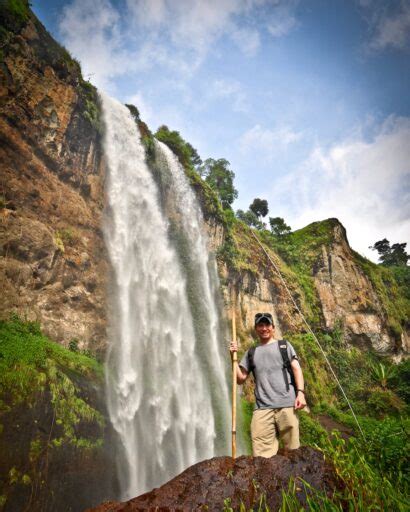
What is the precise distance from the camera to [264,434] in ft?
10.6

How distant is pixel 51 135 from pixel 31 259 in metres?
5.61

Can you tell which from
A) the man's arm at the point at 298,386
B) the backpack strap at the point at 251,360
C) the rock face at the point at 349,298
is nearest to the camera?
the man's arm at the point at 298,386

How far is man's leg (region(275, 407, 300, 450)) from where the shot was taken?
3193mm

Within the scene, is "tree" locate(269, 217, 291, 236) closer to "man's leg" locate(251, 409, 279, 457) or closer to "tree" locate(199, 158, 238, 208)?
"tree" locate(199, 158, 238, 208)

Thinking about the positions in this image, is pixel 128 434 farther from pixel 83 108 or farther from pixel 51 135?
pixel 83 108

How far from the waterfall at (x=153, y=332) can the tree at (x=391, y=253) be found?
43.4 m

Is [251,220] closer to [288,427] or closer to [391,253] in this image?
[391,253]

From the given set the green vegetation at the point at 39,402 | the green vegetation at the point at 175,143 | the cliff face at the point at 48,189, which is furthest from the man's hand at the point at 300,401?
the green vegetation at the point at 175,143

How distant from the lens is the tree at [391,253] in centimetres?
5009

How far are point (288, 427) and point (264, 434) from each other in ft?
0.84

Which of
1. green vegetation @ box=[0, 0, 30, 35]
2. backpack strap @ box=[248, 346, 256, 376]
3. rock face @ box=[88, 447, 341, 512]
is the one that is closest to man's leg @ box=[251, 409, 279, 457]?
backpack strap @ box=[248, 346, 256, 376]

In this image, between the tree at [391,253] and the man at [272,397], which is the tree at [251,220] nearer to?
the tree at [391,253]

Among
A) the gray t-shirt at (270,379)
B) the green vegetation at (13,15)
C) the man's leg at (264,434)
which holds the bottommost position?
the man's leg at (264,434)

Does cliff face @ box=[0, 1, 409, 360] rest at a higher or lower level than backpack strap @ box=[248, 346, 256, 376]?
higher
